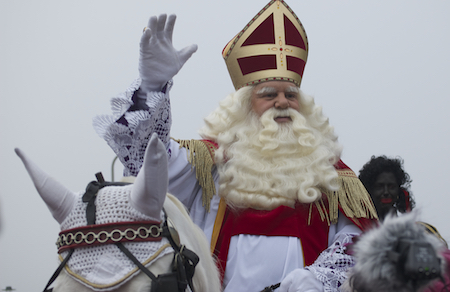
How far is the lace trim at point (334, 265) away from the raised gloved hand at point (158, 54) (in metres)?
1.03

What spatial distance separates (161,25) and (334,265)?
125 centimetres

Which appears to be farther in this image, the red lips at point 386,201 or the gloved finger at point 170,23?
the red lips at point 386,201

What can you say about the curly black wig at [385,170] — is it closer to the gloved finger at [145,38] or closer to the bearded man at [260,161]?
the bearded man at [260,161]

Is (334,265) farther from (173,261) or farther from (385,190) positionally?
(385,190)

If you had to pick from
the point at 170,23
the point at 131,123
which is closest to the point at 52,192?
the point at 131,123

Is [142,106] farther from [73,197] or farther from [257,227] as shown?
[73,197]

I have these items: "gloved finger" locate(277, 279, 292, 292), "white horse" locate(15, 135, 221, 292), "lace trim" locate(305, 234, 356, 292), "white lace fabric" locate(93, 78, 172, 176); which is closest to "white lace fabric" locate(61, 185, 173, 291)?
"white horse" locate(15, 135, 221, 292)

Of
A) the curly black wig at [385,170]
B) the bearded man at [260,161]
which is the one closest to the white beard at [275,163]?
the bearded man at [260,161]

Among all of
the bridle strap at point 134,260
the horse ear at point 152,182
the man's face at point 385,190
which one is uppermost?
the man's face at point 385,190

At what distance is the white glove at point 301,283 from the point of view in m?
2.23

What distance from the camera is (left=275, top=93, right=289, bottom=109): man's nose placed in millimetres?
2866

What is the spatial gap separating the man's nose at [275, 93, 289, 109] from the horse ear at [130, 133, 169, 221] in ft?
5.03

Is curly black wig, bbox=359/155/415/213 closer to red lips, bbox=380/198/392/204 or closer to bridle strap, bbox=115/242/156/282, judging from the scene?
red lips, bbox=380/198/392/204

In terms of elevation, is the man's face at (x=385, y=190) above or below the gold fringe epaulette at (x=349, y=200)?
above
